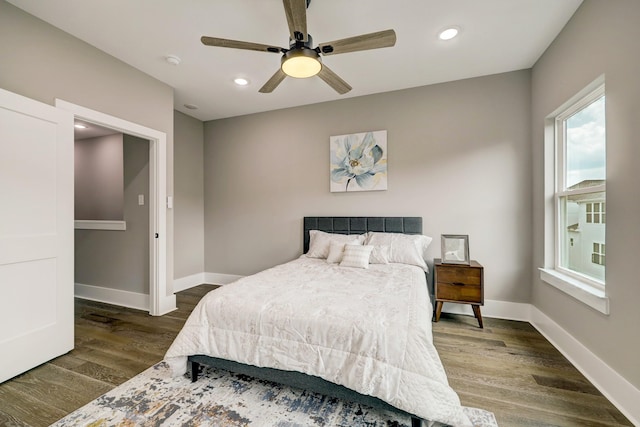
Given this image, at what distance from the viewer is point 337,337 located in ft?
5.05

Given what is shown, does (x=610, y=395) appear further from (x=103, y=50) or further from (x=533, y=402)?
(x=103, y=50)

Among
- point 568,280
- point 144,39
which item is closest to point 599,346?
point 568,280

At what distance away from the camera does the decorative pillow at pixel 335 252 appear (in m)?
3.18

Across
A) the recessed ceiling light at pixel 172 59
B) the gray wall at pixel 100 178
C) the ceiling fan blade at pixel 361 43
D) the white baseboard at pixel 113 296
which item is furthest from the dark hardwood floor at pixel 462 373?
the recessed ceiling light at pixel 172 59

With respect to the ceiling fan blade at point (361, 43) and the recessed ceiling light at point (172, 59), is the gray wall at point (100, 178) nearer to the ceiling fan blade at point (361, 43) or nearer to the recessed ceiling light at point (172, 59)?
the recessed ceiling light at point (172, 59)

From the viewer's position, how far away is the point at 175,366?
192cm

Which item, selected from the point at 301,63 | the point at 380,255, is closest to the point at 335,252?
the point at 380,255

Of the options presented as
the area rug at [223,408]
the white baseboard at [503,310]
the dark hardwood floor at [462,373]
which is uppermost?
the white baseboard at [503,310]

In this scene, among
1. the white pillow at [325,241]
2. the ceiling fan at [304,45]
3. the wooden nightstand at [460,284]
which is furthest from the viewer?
the white pillow at [325,241]

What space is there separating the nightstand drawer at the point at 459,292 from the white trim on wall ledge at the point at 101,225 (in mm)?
3957

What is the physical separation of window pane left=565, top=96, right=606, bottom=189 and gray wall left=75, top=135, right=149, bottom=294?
14.8 feet

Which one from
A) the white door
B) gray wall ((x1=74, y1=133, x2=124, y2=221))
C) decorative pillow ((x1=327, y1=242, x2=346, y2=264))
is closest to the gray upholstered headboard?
decorative pillow ((x1=327, y1=242, x2=346, y2=264))

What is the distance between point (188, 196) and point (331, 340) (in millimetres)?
3698

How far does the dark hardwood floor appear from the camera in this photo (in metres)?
1.66
